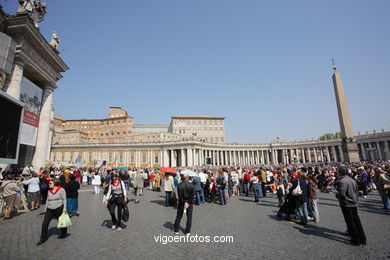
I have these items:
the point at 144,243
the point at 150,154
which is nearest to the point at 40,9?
the point at 144,243

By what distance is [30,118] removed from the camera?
44.4 ft

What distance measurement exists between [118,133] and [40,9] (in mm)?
58370

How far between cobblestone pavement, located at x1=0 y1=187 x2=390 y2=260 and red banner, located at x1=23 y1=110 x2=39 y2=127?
9.15 meters

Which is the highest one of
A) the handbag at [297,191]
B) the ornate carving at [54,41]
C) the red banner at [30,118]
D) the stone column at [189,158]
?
the ornate carving at [54,41]

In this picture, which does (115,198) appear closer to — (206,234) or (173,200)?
(206,234)

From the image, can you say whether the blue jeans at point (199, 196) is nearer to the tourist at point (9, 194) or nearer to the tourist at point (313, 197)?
the tourist at point (313, 197)

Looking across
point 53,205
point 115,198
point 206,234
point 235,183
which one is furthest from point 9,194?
point 235,183

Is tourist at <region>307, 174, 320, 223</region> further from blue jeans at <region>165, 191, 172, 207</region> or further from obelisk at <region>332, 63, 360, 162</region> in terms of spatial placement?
obelisk at <region>332, 63, 360, 162</region>

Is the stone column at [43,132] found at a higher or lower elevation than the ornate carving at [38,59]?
lower

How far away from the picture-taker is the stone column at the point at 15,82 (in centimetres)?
1140

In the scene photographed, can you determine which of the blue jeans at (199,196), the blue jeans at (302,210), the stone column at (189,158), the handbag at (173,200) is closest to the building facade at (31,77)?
the handbag at (173,200)

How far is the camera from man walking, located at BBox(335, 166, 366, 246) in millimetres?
4211

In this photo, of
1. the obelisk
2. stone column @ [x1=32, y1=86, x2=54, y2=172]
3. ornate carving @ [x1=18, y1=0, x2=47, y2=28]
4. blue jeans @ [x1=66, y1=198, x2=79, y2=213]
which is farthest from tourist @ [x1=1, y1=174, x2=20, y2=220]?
the obelisk

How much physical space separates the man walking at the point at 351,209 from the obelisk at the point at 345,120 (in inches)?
806
